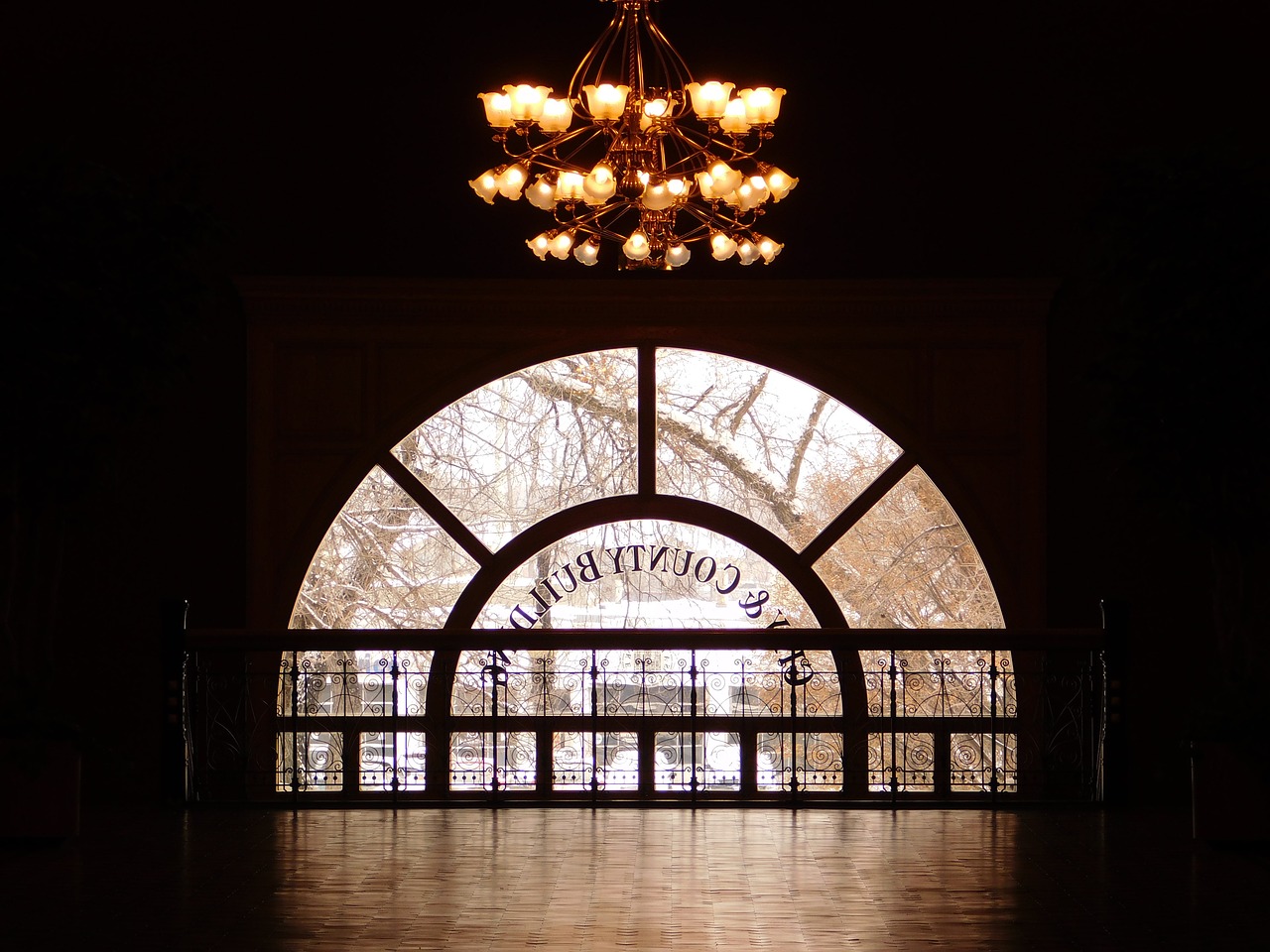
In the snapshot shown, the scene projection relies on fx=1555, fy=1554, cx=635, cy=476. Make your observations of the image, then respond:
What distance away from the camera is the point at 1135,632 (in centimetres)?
820

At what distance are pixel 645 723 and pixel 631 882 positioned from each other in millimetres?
2812

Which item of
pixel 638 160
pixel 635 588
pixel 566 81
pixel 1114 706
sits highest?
pixel 566 81

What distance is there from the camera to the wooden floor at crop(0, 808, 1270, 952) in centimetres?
477

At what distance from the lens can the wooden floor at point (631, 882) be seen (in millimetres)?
4766

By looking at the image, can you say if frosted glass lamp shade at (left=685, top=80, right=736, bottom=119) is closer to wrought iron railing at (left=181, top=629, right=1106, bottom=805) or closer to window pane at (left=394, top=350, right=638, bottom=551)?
window pane at (left=394, top=350, right=638, bottom=551)

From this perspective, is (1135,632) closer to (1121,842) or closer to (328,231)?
(1121,842)

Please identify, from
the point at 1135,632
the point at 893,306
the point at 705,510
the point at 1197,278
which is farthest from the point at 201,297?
the point at 1135,632

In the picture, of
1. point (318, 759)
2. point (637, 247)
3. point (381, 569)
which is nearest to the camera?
point (637, 247)

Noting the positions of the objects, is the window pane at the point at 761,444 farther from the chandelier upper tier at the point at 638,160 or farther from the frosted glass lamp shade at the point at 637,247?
the frosted glass lamp shade at the point at 637,247

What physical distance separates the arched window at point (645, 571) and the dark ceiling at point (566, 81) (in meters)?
Answer: 0.81

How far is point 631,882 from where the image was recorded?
545cm

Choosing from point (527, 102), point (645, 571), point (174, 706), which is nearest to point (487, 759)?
point (645, 571)

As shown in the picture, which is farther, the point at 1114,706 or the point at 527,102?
the point at 1114,706

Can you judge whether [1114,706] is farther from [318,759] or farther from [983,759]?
[318,759]
